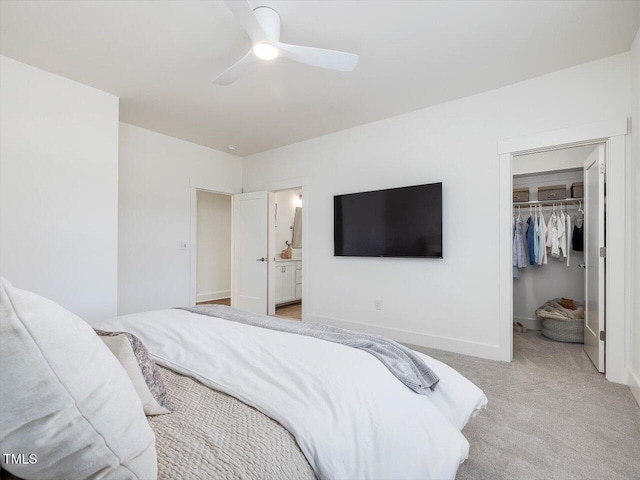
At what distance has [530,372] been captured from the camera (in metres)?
2.68

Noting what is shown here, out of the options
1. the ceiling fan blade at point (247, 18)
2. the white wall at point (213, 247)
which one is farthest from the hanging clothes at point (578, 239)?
the white wall at point (213, 247)

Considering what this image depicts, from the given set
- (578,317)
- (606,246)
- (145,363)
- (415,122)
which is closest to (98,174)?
(145,363)

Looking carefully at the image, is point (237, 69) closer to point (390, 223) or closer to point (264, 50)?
point (264, 50)

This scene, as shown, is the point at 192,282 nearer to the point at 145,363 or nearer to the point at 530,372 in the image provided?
the point at 145,363

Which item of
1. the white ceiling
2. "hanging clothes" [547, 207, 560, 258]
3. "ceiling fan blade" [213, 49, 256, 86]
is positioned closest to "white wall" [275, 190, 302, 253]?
the white ceiling

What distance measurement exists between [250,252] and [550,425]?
4.06 metres

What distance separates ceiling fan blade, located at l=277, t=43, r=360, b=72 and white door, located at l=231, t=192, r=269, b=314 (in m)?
2.87

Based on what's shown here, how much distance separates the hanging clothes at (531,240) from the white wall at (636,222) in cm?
157

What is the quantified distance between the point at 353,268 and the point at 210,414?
307 cm

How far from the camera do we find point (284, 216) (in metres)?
6.38

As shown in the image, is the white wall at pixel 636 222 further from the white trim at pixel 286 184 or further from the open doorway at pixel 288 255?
the open doorway at pixel 288 255

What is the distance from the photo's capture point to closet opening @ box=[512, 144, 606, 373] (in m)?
3.25

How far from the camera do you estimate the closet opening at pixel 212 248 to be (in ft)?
21.1

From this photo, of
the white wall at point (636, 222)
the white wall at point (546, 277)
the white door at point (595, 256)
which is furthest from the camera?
the white wall at point (546, 277)
